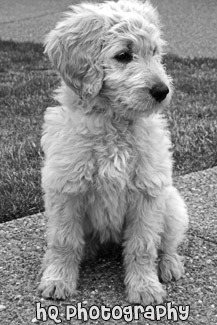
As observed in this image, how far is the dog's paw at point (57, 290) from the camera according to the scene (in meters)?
3.57

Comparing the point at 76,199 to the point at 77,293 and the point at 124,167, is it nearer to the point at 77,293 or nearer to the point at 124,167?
the point at 124,167

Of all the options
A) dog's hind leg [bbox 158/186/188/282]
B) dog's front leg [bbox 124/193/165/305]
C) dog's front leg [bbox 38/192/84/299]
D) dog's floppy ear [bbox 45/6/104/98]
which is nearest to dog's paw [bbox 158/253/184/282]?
dog's hind leg [bbox 158/186/188/282]

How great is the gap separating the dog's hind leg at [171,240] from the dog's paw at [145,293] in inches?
9.8

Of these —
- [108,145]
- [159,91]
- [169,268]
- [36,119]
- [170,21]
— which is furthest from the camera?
[170,21]

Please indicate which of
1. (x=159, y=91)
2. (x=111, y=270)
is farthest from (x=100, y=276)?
(x=159, y=91)

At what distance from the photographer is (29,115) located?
737 centimetres

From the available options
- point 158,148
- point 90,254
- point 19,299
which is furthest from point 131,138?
point 19,299

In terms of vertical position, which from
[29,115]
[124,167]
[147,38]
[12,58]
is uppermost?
[147,38]

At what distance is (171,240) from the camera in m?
3.82

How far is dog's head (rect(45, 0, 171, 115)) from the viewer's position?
3338 mm

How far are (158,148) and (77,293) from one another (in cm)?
97

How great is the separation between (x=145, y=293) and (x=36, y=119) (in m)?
4.00

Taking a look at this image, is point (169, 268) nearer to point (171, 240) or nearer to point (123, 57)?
point (171, 240)

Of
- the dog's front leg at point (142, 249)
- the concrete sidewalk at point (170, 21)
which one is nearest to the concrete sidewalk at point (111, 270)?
the dog's front leg at point (142, 249)
